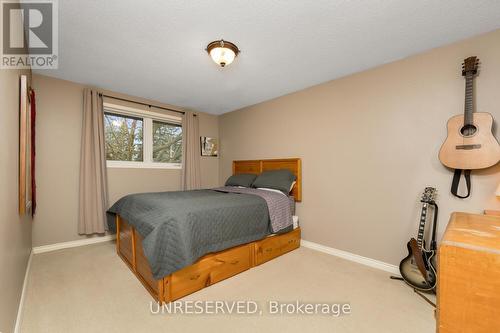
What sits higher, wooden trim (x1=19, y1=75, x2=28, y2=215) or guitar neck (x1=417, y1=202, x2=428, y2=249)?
wooden trim (x1=19, y1=75, x2=28, y2=215)

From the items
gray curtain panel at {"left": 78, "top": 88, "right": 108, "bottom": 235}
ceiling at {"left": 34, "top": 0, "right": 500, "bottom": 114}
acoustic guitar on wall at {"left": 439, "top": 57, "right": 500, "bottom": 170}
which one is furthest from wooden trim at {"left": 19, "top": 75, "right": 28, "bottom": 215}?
acoustic guitar on wall at {"left": 439, "top": 57, "right": 500, "bottom": 170}

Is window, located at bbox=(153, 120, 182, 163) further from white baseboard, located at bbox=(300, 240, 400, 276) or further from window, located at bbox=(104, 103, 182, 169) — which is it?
white baseboard, located at bbox=(300, 240, 400, 276)

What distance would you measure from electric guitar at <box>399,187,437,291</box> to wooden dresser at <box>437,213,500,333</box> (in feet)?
3.81

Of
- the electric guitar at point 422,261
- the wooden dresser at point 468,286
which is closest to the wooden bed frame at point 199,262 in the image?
the electric guitar at point 422,261

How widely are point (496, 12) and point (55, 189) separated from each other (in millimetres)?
4895

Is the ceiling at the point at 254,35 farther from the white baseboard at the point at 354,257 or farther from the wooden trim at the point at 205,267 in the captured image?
the white baseboard at the point at 354,257

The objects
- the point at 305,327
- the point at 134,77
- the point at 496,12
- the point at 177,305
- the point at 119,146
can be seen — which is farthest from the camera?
the point at 119,146

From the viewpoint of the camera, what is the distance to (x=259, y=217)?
2.46 m

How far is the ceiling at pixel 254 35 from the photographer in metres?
1.61

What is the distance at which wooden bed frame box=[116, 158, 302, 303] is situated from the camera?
1.83 metres

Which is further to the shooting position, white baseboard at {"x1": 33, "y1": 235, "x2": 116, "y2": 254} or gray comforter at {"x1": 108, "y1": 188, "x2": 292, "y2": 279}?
white baseboard at {"x1": 33, "y1": 235, "x2": 116, "y2": 254}

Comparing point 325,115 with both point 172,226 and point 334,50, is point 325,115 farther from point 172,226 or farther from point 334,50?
point 172,226

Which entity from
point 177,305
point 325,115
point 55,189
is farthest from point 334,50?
point 55,189

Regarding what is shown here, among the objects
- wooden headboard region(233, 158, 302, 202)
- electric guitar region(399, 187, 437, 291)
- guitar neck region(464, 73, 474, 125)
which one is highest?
guitar neck region(464, 73, 474, 125)
